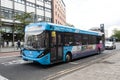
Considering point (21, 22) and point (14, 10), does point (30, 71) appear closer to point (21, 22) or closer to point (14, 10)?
point (21, 22)

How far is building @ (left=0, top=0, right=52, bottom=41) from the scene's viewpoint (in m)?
36.7

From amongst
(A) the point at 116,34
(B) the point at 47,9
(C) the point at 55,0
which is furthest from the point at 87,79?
(A) the point at 116,34

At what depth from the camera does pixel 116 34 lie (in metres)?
168

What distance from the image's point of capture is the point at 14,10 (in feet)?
130

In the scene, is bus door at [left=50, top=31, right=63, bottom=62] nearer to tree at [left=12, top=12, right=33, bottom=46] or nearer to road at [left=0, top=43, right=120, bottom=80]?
road at [left=0, top=43, right=120, bottom=80]

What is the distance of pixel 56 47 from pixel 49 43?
848 millimetres

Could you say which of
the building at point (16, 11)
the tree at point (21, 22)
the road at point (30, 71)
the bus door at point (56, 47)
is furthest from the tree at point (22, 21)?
the road at point (30, 71)

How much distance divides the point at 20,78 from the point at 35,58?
2.86 meters

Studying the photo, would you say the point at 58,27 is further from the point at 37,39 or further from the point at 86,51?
the point at 86,51

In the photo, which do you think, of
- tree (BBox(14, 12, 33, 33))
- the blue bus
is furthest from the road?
tree (BBox(14, 12, 33, 33))

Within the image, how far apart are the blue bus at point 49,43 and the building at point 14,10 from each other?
20.1m

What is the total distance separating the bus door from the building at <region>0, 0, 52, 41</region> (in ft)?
69.4

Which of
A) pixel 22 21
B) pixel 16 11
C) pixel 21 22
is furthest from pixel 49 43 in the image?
pixel 16 11

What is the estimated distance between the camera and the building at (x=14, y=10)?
3672cm
